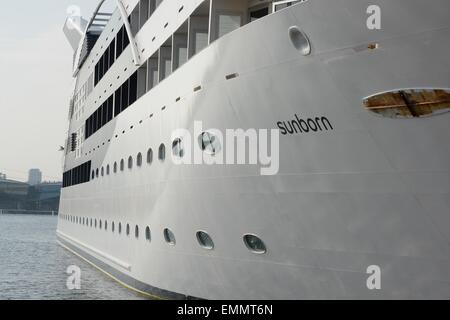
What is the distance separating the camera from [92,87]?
114 feet

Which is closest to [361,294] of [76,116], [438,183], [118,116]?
[438,183]

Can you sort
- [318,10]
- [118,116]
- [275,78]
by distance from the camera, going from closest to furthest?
[318,10] < [275,78] < [118,116]

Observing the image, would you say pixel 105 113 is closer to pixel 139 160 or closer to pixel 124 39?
pixel 124 39

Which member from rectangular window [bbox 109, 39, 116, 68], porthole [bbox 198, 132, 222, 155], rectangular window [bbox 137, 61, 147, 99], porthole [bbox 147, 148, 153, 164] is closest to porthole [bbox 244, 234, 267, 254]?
porthole [bbox 198, 132, 222, 155]

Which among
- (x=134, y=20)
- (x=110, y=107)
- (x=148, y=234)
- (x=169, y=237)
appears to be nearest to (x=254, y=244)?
(x=169, y=237)

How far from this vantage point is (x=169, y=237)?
1606 cm

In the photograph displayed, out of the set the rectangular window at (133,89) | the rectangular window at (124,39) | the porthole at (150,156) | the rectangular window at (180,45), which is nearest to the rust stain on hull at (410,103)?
the rectangular window at (180,45)

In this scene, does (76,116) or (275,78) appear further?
(76,116)

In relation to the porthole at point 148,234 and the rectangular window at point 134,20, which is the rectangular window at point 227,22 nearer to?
the porthole at point 148,234

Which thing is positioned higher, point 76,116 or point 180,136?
point 76,116

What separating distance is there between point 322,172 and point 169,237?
263 inches

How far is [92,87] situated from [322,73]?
26.2 metres

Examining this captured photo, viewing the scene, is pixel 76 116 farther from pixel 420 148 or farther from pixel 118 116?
pixel 420 148

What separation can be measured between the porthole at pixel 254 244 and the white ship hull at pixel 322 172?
0.18 metres
